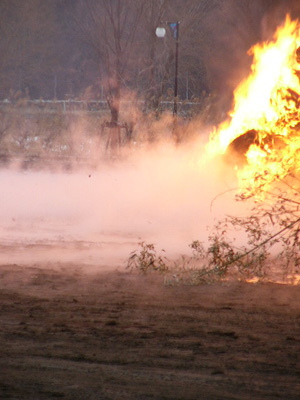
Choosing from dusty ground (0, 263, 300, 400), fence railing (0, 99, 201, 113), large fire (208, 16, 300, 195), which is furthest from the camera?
fence railing (0, 99, 201, 113)

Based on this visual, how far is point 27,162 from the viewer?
23.3 meters

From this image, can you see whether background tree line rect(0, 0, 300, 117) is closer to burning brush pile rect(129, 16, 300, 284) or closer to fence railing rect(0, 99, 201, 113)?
fence railing rect(0, 99, 201, 113)

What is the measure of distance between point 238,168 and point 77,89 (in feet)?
154

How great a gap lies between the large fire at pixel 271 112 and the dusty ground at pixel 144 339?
2.14m

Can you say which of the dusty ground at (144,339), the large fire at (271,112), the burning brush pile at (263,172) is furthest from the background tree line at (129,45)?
the dusty ground at (144,339)

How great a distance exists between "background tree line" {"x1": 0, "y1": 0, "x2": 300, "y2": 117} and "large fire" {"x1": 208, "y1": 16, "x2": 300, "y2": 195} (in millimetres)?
9514

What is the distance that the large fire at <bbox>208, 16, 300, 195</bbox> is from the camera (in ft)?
33.8

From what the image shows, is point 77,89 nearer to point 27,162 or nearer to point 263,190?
point 27,162

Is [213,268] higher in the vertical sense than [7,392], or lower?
higher

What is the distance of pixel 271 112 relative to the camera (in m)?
11.4

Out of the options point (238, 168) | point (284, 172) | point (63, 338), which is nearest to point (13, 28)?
point (238, 168)

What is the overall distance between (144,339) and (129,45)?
36362 millimetres

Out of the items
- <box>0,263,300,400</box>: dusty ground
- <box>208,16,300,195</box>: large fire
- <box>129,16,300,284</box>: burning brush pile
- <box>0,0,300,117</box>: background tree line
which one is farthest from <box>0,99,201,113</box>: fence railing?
<box>0,263,300,400</box>: dusty ground

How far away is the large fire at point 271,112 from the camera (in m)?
10.3
